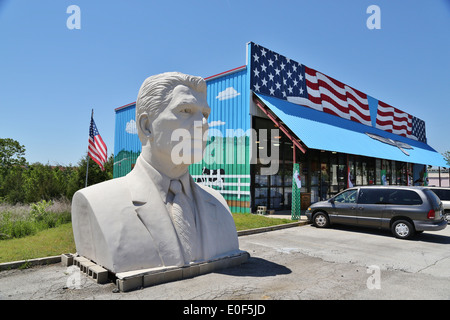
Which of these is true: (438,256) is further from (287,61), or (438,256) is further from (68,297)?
(287,61)

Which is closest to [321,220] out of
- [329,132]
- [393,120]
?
[329,132]

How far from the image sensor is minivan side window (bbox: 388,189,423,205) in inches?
335

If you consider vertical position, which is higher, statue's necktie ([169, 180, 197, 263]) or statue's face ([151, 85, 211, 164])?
statue's face ([151, 85, 211, 164])

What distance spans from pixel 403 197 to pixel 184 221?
7.69m

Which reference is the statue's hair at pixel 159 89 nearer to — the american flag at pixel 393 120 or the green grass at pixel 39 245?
the green grass at pixel 39 245

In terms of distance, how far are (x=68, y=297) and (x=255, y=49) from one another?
40.4 feet

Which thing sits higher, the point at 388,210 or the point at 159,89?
the point at 159,89

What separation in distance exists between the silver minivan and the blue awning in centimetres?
265

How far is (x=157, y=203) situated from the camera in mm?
4242

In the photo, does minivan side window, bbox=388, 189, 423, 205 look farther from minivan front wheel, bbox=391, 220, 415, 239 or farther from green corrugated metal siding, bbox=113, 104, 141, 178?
green corrugated metal siding, bbox=113, 104, 141, 178

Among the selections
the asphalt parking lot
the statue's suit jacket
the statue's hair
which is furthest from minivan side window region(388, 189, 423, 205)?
the statue's hair

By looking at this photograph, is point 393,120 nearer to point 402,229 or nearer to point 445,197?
point 445,197

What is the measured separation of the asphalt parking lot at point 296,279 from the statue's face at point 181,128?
6.30ft

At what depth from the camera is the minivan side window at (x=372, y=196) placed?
30.2 feet
